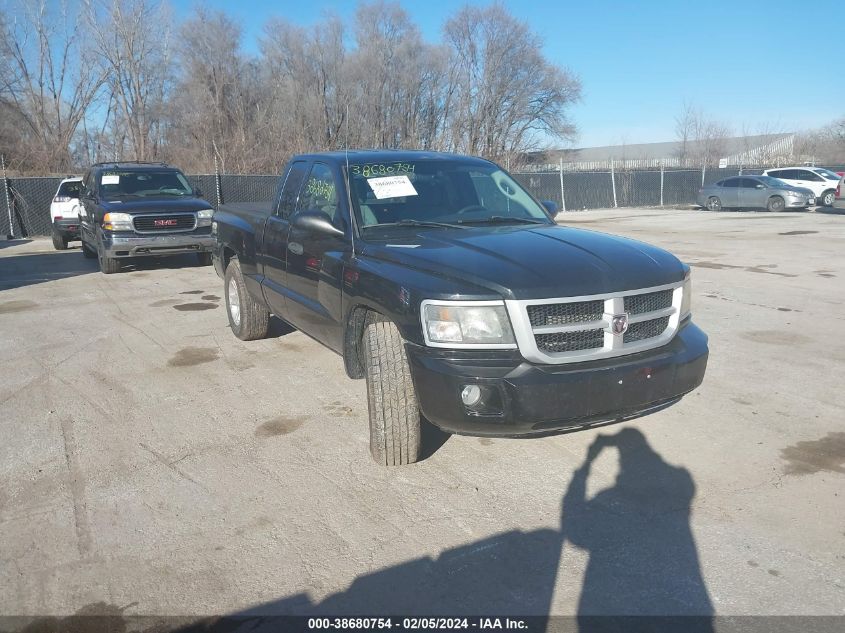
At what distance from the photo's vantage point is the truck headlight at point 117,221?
443 inches

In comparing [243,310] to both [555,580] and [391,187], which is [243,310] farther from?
[555,580]

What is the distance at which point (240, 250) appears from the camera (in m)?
6.47

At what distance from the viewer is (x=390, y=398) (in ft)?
12.3

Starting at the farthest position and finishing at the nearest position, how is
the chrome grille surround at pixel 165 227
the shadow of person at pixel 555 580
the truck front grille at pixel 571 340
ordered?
the chrome grille surround at pixel 165 227 → the truck front grille at pixel 571 340 → the shadow of person at pixel 555 580

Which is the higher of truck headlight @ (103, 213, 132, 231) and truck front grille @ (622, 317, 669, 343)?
truck headlight @ (103, 213, 132, 231)

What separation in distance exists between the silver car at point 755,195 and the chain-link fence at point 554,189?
15.9 ft

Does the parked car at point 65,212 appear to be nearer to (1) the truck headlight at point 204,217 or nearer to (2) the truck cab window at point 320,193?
(1) the truck headlight at point 204,217

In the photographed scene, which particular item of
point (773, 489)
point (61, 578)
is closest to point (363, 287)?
point (61, 578)

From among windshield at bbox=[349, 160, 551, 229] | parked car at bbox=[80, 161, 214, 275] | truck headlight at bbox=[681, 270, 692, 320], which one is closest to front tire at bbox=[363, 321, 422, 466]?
windshield at bbox=[349, 160, 551, 229]

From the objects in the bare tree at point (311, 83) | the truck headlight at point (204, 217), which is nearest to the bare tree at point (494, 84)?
Result: the bare tree at point (311, 83)

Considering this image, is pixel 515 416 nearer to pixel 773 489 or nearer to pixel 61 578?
pixel 773 489

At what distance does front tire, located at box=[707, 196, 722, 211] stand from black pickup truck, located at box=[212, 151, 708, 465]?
83.1 ft

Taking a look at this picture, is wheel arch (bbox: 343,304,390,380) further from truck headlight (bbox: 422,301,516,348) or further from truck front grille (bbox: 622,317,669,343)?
truck front grille (bbox: 622,317,669,343)

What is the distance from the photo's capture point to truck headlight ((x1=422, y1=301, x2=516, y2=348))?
3.39 m
